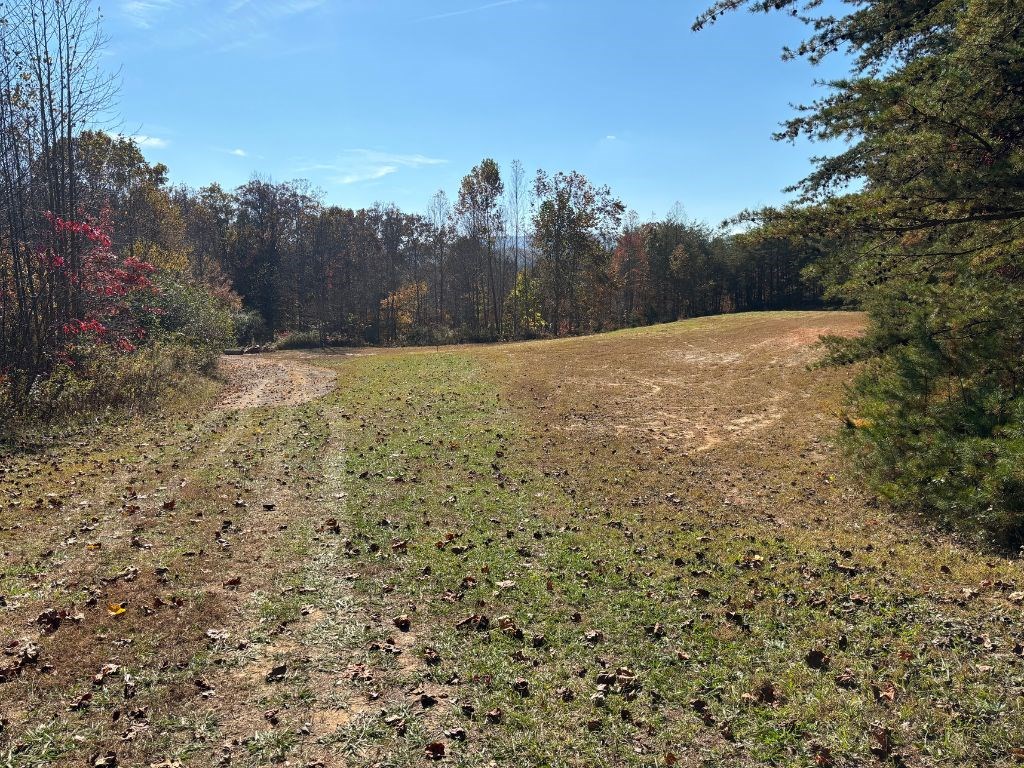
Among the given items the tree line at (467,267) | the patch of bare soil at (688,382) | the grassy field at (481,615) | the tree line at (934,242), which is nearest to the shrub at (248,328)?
the tree line at (467,267)

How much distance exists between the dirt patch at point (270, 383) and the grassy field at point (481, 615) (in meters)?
6.79

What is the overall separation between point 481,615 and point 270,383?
1997cm

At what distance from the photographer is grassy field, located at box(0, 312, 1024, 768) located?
398 cm

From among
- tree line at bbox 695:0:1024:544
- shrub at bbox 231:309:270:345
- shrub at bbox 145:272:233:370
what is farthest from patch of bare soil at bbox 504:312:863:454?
shrub at bbox 231:309:270:345

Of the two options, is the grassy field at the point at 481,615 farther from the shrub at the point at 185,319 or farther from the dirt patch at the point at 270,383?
the shrub at the point at 185,319

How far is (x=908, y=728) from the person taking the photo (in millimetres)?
3912

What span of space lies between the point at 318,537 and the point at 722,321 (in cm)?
3381

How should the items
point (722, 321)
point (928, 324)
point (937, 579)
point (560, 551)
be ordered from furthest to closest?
1. point (722, 321)
2. point (928, 324)
3. point (560, 551)
4. point (937, 579)

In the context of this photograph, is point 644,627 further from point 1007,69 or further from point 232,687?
point 1007,69

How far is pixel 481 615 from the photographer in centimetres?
571

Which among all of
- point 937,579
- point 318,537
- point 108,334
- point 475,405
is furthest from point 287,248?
point 937,579

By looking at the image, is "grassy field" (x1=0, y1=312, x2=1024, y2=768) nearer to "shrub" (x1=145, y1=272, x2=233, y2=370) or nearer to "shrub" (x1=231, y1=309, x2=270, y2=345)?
"shrub" (x1=145, y1=272, x2=233, y2=370)

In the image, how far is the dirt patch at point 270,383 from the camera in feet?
61.8

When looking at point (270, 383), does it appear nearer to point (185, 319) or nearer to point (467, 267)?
point (185, 319)
